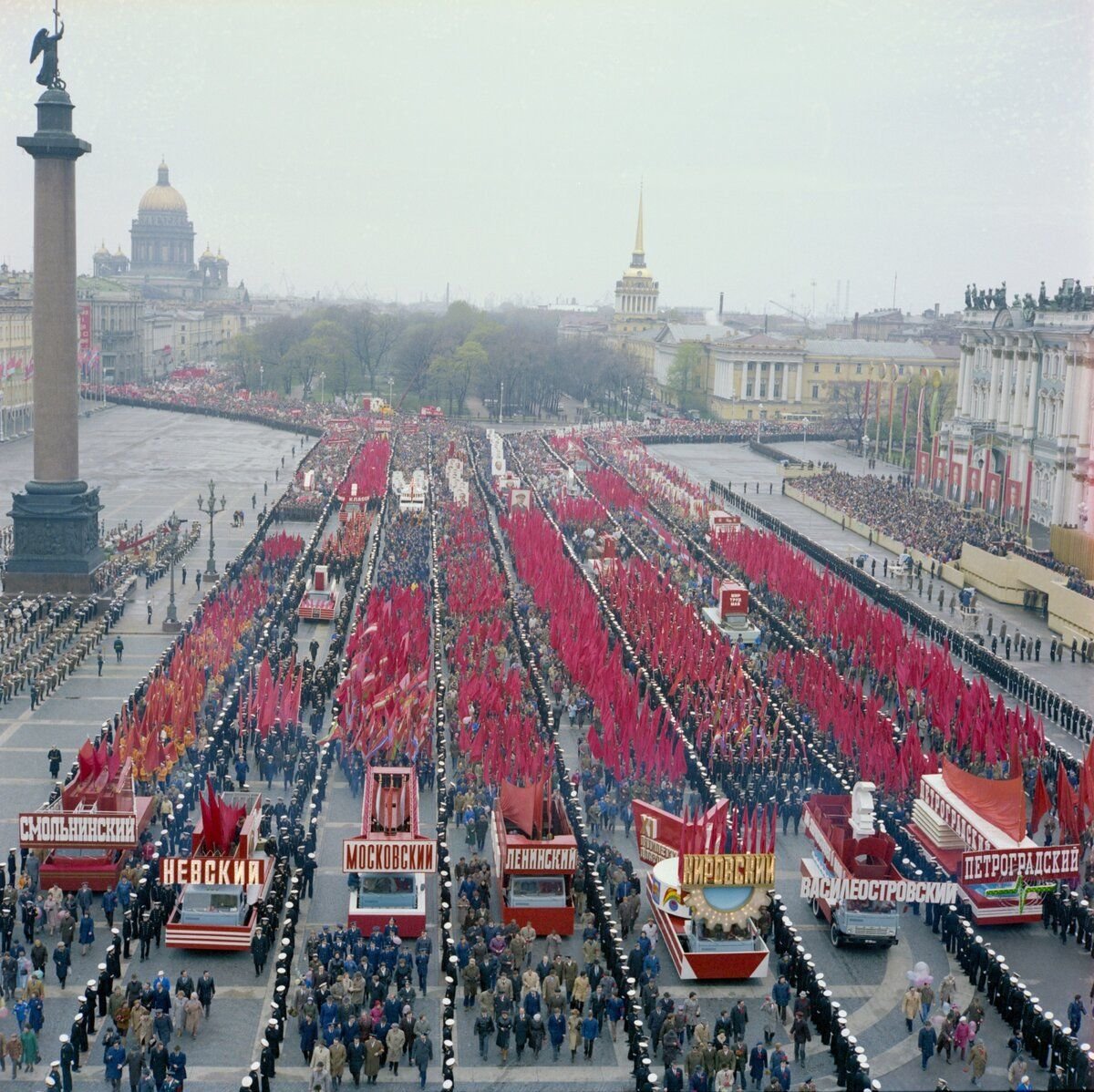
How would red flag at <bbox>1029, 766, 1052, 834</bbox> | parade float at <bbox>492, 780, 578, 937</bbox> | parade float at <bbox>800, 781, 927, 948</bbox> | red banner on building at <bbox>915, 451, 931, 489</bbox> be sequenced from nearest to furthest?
parade float at <bbox>800, 781, 927, 948</bbox>
parade float at <bbox>492, 780, 578, 937</bbox>
red flag at <bbox>1029, 766, 1052, 834</bbox>
red banner on building at <bbox>915, 451, 931, 489</bbox>

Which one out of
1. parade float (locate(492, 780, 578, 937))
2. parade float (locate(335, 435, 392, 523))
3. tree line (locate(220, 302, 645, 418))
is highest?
tree line (locate(220, 302, 645, 418))

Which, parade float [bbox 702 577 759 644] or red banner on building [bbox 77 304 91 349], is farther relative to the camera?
red banner on building [bbox 77 304 91 349]

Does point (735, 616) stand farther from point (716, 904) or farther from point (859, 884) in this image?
point (716, 904)

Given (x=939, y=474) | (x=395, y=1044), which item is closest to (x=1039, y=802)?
(x=395, y=1044)

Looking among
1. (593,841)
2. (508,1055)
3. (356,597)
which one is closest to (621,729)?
(593,841)

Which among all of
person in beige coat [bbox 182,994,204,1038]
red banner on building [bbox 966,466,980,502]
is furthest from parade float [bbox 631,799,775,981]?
red banner on building [bbox 966,466,980,502]

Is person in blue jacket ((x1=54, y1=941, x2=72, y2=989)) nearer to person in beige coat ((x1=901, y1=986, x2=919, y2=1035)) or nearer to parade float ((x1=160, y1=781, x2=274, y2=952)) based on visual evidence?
parade float ((x1=160, y1=781, x2=274, y2=952))
